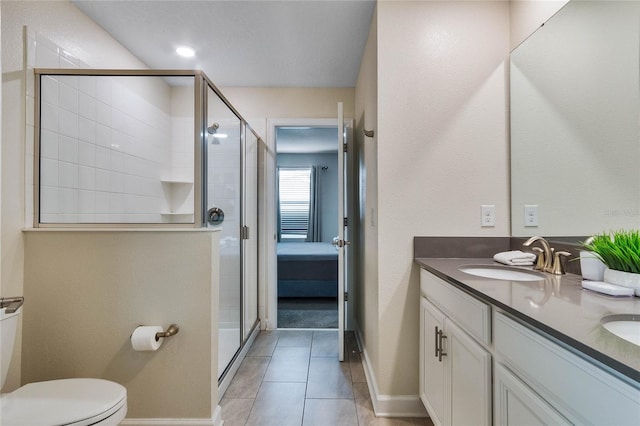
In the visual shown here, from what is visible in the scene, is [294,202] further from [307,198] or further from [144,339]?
[144,339]

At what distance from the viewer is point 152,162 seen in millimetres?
2494

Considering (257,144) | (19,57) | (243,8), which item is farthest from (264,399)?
(243,8)

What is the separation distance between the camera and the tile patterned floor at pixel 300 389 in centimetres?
167

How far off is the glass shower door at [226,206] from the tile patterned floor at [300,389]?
0.23 meters

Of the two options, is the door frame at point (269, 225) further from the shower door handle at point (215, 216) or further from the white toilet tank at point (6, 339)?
the white toilet tank at point (6, 339)

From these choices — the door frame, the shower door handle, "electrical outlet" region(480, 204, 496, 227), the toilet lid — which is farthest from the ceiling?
the toilet lid

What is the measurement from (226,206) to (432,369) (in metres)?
1.65

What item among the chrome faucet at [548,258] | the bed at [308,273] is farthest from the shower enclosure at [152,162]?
the chrome faucet at [548,258]

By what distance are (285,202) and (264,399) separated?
15.3 feet

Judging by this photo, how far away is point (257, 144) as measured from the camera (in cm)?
290

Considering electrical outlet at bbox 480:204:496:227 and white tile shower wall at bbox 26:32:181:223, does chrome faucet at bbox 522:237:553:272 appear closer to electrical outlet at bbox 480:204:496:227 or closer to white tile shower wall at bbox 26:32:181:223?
electrical outlet at bbox 480:204:496:227

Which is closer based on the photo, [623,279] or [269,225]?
[623,279]

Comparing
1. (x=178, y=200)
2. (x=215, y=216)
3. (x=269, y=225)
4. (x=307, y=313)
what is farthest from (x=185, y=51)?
(x=307, y=313)

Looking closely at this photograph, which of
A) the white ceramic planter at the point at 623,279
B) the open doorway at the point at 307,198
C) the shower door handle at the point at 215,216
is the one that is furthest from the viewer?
the open doorway at the point at 307,198
